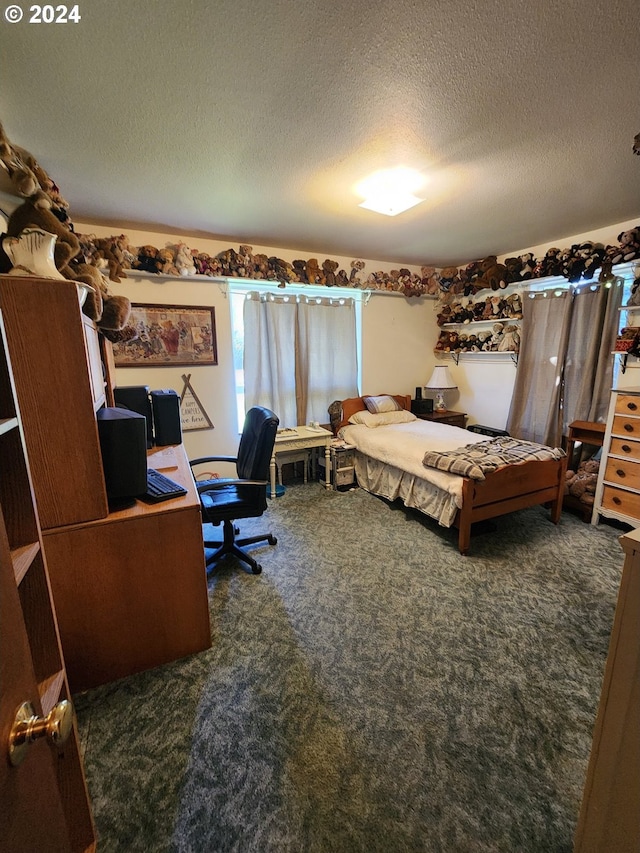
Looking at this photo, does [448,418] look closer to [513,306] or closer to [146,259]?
[513,306]

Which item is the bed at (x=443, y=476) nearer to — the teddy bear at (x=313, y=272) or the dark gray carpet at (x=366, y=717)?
the dark gray carpet at (x=366, y=717)

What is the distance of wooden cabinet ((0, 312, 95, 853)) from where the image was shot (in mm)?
514

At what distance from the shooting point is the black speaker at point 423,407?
4.36 metres

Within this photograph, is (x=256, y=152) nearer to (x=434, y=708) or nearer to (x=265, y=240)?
(x=265, y=240)

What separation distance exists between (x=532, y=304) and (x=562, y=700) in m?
3.34

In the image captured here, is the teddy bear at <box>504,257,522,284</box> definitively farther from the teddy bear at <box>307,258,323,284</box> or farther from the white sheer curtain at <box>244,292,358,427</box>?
the teddy bear at <box>307,258,323,284</box>

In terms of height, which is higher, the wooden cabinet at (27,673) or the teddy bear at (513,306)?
the teddy bear at (513,306)

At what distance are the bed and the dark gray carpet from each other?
0.40 metres

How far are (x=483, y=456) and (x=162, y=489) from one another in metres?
2.16

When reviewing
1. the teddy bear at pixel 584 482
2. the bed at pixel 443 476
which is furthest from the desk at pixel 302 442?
the teddy bear at pixel 584 482

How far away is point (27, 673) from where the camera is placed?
1.95 feet

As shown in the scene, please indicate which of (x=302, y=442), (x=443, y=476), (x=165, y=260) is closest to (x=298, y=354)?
(x=302, y=442)

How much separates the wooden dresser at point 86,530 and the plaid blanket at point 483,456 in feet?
5.73

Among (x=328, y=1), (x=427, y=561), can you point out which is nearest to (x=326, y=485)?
(x=427, y=561)
